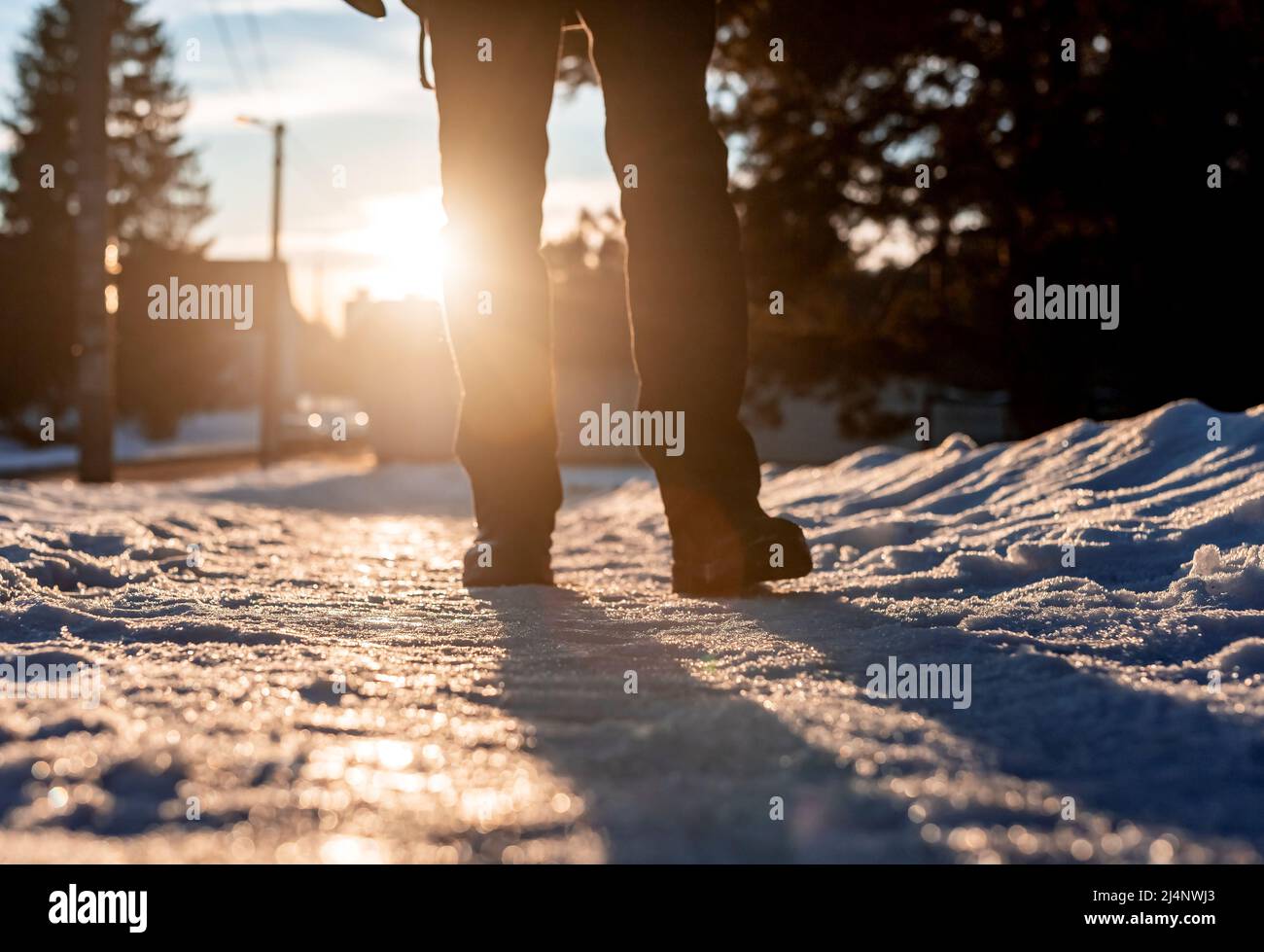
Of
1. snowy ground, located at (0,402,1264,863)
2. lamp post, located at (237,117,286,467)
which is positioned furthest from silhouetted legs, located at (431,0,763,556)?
lamp post, located at (237,117,286,467)

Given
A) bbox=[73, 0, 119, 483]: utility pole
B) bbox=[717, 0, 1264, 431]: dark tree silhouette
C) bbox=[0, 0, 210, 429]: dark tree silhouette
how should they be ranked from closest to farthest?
1. bbox=[73, 0, 119, 483]: utility pole
2. bbox=[717, 0, 1264, 431]: dark tree silhouette
3. bbox=[0, 0, 210, 429]: dark tree silhouette

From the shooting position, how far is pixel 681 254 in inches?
124

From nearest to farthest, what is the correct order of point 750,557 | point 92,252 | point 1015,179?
point 750,557
point 92,252
point 1015,179

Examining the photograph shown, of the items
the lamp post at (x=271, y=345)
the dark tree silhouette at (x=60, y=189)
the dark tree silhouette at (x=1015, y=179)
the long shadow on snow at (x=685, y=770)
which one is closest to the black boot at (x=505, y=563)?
the long shadow on snow at (x=685, y=770)

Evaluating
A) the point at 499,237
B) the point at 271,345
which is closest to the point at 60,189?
the point at 271,345

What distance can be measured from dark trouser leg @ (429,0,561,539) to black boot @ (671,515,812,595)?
56cm

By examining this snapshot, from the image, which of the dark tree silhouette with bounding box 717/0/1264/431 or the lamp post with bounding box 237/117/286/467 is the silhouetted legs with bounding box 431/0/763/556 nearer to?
the dark tree silhouette with bounding box 717/0/1264/431

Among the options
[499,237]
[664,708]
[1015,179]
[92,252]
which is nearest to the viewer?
[664,708]

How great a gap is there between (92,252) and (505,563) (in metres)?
8.64

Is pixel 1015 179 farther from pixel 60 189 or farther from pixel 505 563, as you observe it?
pixel 60 189

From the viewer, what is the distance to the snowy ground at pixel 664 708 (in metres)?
1.24

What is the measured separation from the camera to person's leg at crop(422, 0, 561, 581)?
11.0 feet
